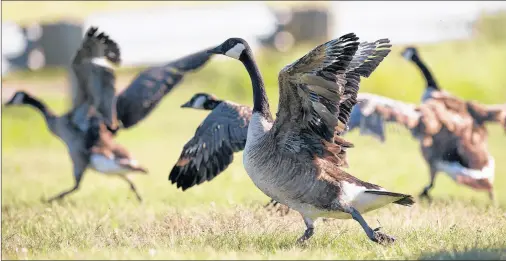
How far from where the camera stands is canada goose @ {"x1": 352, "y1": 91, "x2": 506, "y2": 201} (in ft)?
35.8

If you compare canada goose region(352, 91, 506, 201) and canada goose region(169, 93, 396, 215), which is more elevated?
canada goose region(169, 93, 396, 215)

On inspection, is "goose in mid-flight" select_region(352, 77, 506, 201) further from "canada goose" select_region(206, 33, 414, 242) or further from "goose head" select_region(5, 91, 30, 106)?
"goose head" select_region(5, 91, 30, 106)

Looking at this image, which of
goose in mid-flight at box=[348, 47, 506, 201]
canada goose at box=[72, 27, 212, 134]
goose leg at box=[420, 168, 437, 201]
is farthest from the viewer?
goose leg at box=[420, 168, 437, 201]

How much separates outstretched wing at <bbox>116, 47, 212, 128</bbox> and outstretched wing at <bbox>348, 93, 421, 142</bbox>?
1.93 m

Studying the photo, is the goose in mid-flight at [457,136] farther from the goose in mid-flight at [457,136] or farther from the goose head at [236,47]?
the goose head at [236,47]

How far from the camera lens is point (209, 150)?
344 inches

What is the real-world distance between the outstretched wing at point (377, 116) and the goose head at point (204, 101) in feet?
5.41

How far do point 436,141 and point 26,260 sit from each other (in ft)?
21.9

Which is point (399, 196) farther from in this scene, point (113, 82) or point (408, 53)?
point (408, 53)

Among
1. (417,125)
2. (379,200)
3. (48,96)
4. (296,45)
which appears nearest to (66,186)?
(417,125)

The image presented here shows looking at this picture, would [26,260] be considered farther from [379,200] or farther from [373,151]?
[373,151]

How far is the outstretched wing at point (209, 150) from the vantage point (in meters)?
8.69

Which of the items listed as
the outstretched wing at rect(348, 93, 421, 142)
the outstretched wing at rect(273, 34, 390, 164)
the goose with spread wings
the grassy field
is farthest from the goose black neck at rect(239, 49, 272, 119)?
the goose with spread wings

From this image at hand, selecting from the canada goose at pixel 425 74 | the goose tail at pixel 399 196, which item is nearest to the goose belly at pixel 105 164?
the canada goose at pixel 425 74
